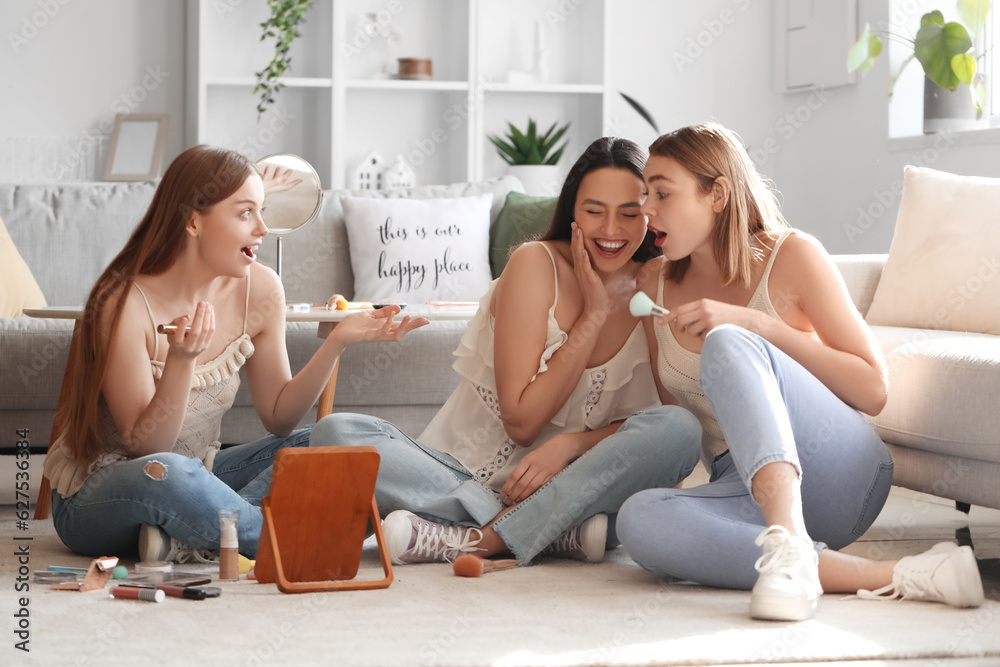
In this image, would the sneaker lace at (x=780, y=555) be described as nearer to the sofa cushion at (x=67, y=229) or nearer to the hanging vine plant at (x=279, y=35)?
the sofa cushion at (x=67, y=229)

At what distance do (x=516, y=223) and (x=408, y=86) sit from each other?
1074mm

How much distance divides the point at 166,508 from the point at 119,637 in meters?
0.41

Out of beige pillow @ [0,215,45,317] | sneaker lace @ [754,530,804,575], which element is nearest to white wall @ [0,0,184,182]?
beige pillow @ [0,215,45,317]

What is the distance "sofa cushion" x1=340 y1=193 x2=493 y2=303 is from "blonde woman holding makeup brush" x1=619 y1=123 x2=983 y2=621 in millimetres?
1406

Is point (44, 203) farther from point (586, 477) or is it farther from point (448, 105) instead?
point (586, 477)

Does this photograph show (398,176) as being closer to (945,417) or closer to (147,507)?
(147,507)

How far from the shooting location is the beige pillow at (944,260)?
244cm

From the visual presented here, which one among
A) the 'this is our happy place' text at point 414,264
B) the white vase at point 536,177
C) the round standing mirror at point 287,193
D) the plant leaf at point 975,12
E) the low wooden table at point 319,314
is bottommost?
the low wooden table at point 319,314

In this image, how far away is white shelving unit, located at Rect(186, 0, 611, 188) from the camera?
4129 millimetres

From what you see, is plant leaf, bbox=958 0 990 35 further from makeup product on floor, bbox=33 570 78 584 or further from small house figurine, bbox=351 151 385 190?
makeup product on floor, bbox=33 570 78 584

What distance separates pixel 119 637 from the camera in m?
1.39

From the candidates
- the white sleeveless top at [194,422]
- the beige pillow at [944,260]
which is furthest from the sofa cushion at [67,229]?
the beige pillow at [944,260]

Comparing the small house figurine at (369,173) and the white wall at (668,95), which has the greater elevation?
the white wall at (668,95)

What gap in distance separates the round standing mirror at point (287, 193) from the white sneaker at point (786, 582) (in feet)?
5.24
